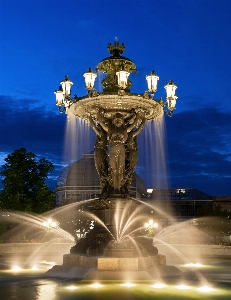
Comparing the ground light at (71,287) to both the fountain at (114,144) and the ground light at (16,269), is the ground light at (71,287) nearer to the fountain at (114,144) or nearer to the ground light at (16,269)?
the fountain at (114,144)

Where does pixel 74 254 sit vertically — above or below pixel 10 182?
below

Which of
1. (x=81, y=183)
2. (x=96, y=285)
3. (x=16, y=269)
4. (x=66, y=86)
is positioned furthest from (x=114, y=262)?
(x=81, y=183)

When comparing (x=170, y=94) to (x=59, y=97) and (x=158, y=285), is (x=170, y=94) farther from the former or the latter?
(x=158, y=285)

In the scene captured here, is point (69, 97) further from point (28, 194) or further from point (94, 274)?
point (28, 194)

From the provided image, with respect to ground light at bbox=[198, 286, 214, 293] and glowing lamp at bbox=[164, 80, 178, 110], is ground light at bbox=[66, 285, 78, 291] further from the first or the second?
glowing lamp at bbox=[164, 80, 178, 110]

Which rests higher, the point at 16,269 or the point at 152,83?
the point at 152,83

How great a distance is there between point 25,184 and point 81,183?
4001cm

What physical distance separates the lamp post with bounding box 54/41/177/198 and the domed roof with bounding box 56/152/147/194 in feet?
180

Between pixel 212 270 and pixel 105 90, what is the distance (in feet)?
20.5

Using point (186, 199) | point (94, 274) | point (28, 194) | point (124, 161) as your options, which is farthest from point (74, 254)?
point (186, 199)

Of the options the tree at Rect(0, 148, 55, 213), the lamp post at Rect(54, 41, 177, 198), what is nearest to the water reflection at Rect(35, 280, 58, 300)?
the lamp post at Rect(54, 41, 177, 198)

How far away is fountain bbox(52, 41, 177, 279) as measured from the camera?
12.9 metres

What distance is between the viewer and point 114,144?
1399cm

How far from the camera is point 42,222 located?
2925 cm
